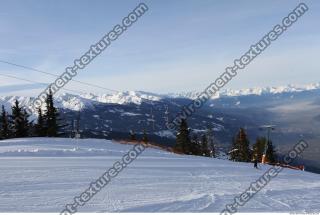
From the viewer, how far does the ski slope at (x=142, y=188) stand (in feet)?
37.6

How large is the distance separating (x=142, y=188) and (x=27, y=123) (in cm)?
5304

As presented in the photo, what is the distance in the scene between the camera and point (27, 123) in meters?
63.5

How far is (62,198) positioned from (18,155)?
475 inches

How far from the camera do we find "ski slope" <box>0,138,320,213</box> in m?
11.5

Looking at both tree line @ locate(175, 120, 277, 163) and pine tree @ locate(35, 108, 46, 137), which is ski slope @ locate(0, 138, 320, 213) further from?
tree line @ locate(175, 120, 277, 163)

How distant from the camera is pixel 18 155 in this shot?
909 inches

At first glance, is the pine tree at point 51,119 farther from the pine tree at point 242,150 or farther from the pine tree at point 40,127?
the pine tree at point 242,150

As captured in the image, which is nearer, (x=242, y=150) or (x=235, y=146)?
(x=242, y=150)

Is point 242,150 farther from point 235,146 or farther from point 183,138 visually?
point 183,138

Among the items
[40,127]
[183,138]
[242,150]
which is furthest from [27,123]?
[242,150]

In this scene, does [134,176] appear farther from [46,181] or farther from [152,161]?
[152,161]

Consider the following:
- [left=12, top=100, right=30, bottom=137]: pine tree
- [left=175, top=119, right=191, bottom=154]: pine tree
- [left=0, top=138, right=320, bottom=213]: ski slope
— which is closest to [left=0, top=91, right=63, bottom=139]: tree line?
[left=12, top=100, right=30, bottom=137]: pine tree

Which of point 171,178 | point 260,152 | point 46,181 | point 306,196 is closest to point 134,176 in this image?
point 171,178

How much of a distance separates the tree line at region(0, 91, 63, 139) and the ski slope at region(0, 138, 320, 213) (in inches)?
1750
